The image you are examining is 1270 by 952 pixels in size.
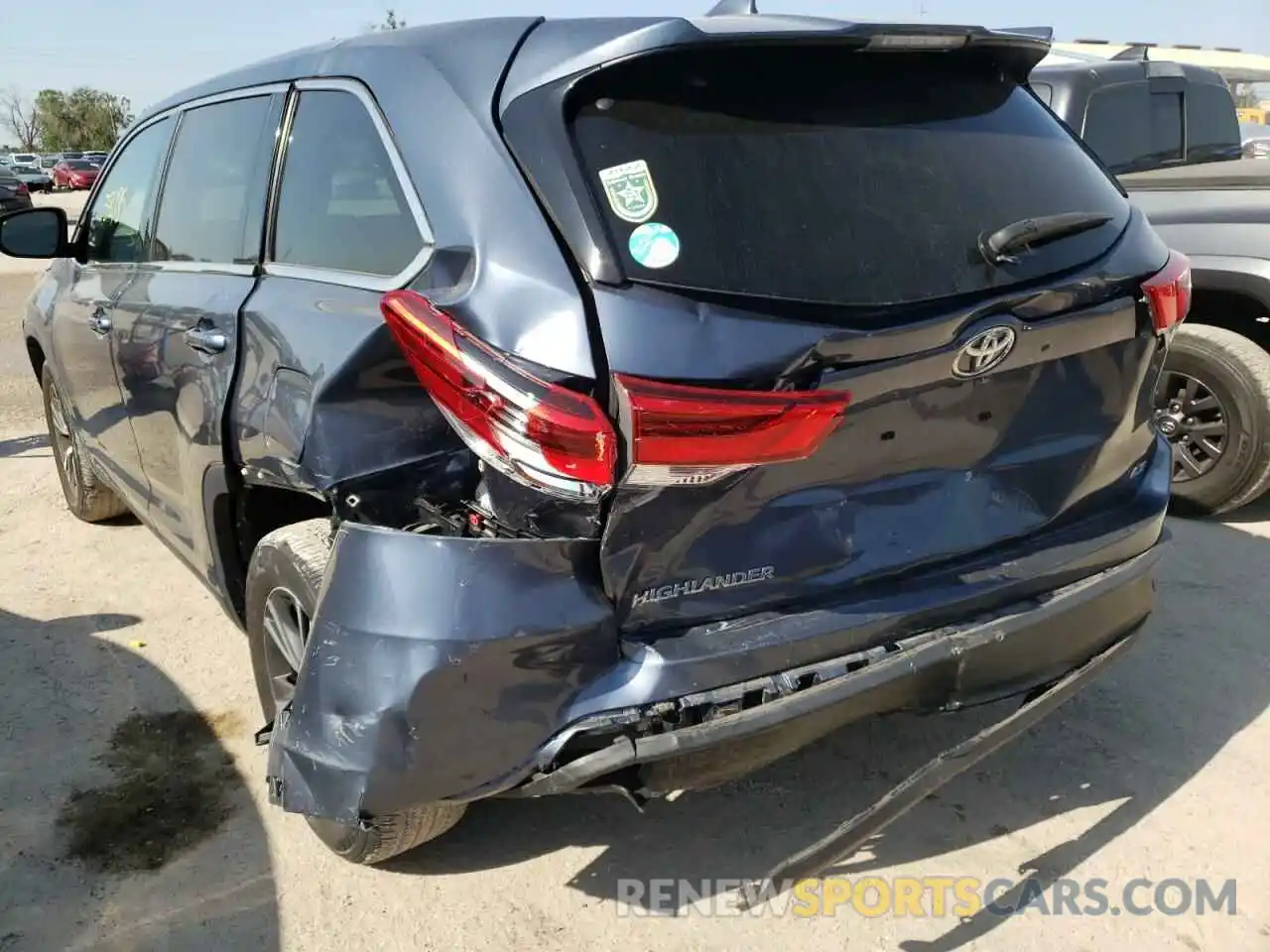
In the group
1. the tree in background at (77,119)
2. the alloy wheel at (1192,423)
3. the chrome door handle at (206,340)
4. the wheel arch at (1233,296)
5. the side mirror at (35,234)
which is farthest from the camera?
the tree in background at (77,119)

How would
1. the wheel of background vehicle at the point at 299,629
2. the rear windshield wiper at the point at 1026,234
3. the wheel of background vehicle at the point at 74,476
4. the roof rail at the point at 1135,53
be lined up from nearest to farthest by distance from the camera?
the rear windshield wiper at the point at 1026,234 → the wheel of background vehicle at the point at 299,629 → the wheel of background vehicle at the point at 74,476 → the roof rail at the point at 1135,53


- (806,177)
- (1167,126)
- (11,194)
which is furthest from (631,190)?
(11,194)

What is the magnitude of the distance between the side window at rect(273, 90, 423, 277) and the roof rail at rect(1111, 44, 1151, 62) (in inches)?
197

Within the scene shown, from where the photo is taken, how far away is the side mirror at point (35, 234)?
13.0ft

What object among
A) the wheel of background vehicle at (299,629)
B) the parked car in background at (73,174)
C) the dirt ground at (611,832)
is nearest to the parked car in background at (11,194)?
the parked car in background at (73,174)

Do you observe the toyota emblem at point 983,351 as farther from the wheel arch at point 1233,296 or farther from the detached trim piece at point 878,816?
the wheel arch at point 1233,296

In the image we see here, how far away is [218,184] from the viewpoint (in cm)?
307

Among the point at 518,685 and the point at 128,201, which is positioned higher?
the point at 128,201

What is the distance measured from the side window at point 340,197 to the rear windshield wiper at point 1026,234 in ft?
3.75

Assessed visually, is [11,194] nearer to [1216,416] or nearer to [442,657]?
[1216,416]

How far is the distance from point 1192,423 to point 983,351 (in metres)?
3.05

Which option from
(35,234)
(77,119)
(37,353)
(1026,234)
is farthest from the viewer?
(77,119)

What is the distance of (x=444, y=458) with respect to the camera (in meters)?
2.12

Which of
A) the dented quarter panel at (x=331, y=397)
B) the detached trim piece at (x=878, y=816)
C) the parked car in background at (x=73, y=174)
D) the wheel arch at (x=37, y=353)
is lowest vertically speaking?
the parked car in background at (x=73, y=174)
